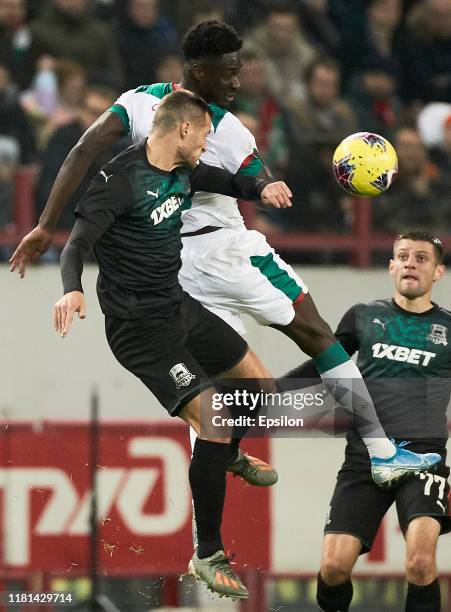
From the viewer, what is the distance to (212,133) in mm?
6512

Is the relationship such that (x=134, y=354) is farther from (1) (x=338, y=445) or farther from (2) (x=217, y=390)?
(1) (x=338, y=445)

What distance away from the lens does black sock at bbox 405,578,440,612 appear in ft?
21.8

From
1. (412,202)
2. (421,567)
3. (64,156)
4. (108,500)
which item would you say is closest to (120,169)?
(421,567)

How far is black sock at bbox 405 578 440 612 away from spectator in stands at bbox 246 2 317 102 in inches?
190

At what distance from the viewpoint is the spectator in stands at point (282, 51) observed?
10680mm

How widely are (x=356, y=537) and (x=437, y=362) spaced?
90cm

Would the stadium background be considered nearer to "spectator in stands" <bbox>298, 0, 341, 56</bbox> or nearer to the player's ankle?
"spectator in stands" <bbox>298, 0, 341, 56</bbox>

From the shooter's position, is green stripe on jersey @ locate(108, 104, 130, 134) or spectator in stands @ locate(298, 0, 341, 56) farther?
spectator in stands @ locate(298, 0, 341, 56)

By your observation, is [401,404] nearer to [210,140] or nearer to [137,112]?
[210,140]

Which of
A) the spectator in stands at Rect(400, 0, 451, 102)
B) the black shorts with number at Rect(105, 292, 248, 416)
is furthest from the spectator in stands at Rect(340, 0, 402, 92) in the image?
the black shorts with number at Rect(105, 292, 248, 416)

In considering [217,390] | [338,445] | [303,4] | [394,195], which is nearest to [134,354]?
[217,390]

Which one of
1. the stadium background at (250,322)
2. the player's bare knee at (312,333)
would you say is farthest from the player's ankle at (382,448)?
the stadium background at (250,322)

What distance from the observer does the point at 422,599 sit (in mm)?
6641

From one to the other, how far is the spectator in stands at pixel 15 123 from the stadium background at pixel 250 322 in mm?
13
